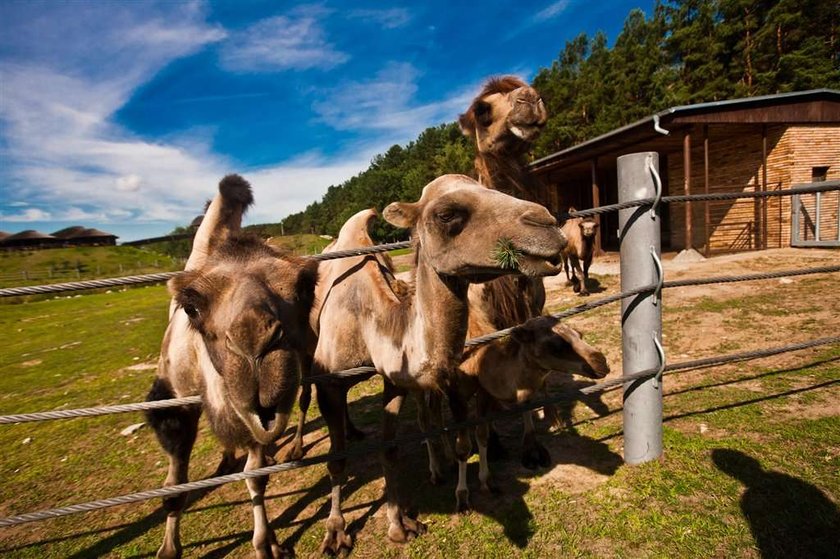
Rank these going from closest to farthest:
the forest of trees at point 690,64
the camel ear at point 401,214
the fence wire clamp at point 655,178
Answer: the camel ear at point 401,214, the fence wire clamp at point 655,178, the forest of trees at point 690,64

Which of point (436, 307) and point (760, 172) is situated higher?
point (760, 172)

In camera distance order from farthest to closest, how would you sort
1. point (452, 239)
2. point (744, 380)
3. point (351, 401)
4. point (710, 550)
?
1. point (351, 401)
2. point (744, 380)
3. point (710, 550)
4. point (452, 239)

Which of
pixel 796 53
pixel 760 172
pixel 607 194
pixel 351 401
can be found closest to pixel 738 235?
pixel 760 172

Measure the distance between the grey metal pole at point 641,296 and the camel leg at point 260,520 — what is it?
2.61 meters

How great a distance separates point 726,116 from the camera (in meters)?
13.4

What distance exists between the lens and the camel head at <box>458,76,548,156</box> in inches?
143

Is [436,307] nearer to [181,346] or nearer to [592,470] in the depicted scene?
[181,346]

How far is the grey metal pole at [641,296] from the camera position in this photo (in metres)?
2.54

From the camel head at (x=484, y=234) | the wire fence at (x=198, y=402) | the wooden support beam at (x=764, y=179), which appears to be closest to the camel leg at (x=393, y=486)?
the wire fence at (x=198, y=402)

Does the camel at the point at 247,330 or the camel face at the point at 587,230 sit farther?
the camel face at the point at 587,230

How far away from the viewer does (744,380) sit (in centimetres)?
434

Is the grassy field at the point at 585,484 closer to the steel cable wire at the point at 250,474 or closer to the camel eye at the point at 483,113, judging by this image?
the steel cable wire at the point at 250,474

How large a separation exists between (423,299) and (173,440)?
2050 mm

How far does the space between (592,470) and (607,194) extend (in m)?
24.1
